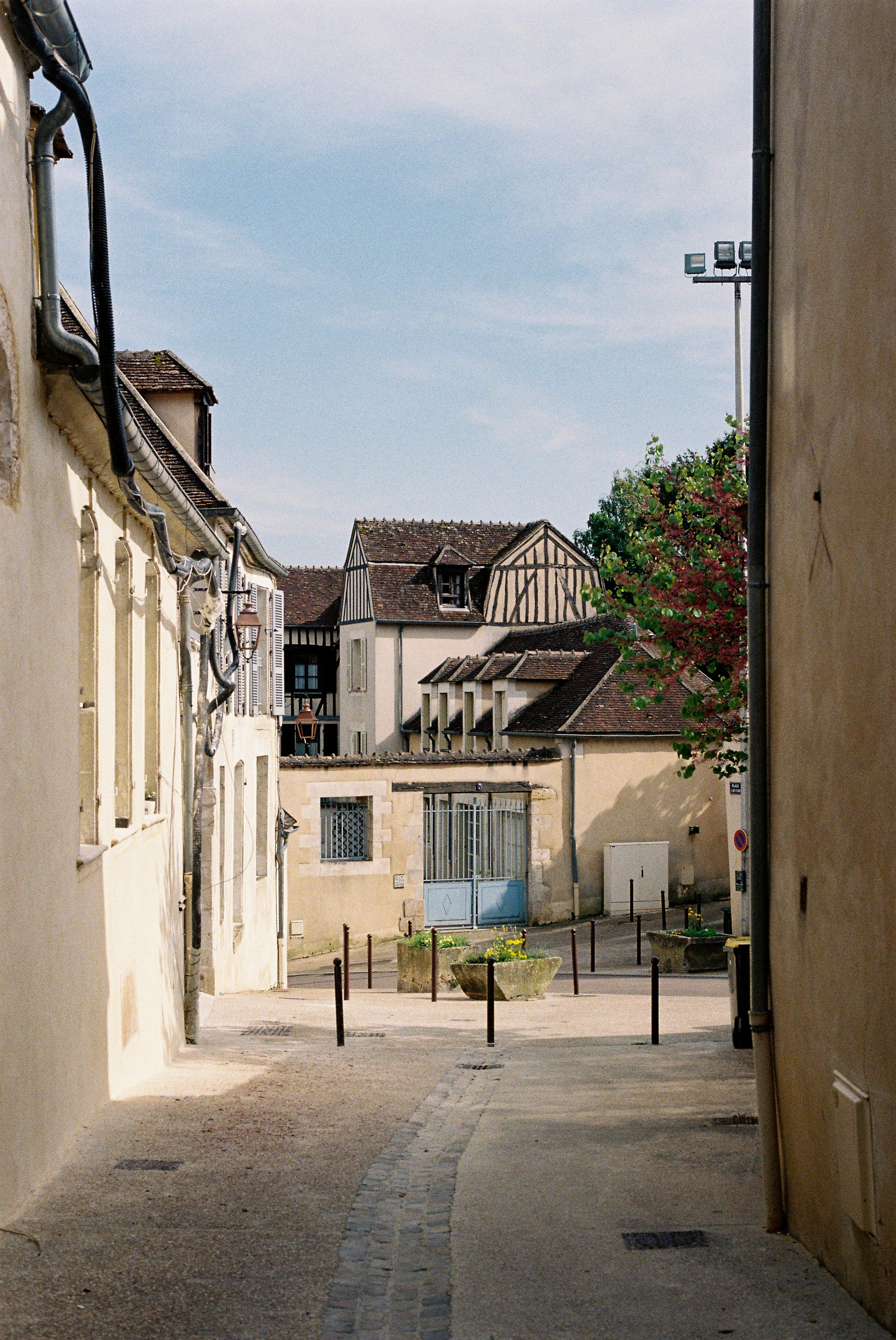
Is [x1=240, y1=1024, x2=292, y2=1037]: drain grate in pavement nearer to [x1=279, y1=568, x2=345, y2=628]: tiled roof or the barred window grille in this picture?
the barred window grille

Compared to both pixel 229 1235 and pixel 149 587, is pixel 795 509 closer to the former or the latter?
pixel 229 1235

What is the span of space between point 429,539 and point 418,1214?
35454 millimetres

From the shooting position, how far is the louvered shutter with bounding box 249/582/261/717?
64.4 feet

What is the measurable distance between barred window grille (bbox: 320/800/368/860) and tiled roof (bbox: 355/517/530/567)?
14.6m

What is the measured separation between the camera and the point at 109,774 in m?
8.25

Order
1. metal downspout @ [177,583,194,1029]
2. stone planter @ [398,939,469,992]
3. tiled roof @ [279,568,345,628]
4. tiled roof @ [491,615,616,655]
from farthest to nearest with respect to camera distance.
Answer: tiled roof @ [279,568,345,628], tiled roof @ [491,615,616,655], stone planter @ [398,939,469,992], metal downspout @ [177,583,194,1029]

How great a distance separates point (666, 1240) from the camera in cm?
520

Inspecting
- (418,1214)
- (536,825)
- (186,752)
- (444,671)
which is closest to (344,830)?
(536,825)

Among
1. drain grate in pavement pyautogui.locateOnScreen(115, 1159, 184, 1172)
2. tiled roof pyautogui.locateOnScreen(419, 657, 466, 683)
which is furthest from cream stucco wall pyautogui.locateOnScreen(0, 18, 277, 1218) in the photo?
tiled roof pyautogui.locateOnScreen(419, 657, 466, 683)

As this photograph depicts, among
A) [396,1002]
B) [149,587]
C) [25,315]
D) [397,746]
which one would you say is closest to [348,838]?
[396,1002]

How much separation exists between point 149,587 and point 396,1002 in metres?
7.60

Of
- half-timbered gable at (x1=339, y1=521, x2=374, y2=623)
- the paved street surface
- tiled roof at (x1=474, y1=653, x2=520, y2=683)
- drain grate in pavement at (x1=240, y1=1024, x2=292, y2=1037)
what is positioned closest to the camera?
the paved street surface

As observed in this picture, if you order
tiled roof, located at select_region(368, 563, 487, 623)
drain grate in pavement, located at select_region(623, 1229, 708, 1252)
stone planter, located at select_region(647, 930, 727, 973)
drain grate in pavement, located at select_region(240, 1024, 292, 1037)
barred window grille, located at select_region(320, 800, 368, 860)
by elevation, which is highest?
tiled roof, located at select_region(368, 563, 487, 623)

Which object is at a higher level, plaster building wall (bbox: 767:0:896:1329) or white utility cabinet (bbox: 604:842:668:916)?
plaster building wall (bbox: 767:0:896:1329)
